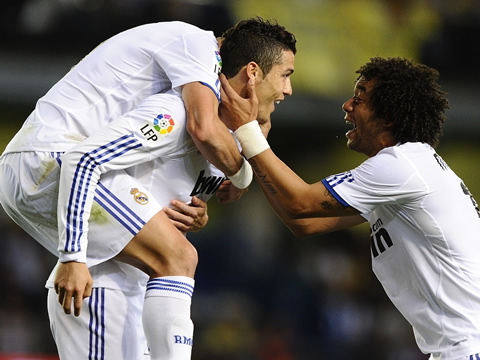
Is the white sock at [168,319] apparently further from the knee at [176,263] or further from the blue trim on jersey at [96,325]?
the blue trim on jersey at [96,325]

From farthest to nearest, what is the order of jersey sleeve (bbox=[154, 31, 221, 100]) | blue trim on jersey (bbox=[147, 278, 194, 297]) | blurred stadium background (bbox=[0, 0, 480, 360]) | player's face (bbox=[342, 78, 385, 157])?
blurred stadium background (bbox=[0, 0, 480, 360]), player's face (bbox=[342, 78, 385, 157]), jersey sleeve (bbox=[154, 31, 221, 100]), blue trim on jersey (bbox=[147, 278, 194, 297])

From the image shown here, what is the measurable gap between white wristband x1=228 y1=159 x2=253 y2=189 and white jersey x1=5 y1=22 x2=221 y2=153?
386 mm

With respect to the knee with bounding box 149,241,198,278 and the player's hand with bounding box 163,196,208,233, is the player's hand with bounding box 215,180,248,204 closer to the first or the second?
the player's hand with bounding box 163,196,208,233

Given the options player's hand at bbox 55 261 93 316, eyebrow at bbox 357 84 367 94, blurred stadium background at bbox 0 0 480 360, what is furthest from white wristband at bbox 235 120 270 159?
blurred stadium background at bbox 0 0 480 360

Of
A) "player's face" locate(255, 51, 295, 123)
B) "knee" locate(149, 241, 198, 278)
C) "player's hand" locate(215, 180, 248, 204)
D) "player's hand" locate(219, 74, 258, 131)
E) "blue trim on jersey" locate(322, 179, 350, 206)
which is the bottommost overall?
"knee" locate(149, 241, 198, 278)

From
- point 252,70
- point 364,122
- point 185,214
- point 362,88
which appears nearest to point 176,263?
point 185,214

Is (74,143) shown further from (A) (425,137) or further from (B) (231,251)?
(B) (231,251)

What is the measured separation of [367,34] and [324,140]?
1.72 meters

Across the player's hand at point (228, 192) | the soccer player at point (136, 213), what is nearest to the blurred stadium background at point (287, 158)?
the player's hand at point (228, 192)

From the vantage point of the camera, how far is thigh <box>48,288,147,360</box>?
3434 millimetres

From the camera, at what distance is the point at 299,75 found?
10484 millimetres

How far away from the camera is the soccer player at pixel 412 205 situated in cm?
356

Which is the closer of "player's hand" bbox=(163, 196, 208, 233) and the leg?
the leg

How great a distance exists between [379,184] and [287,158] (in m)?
8.27
